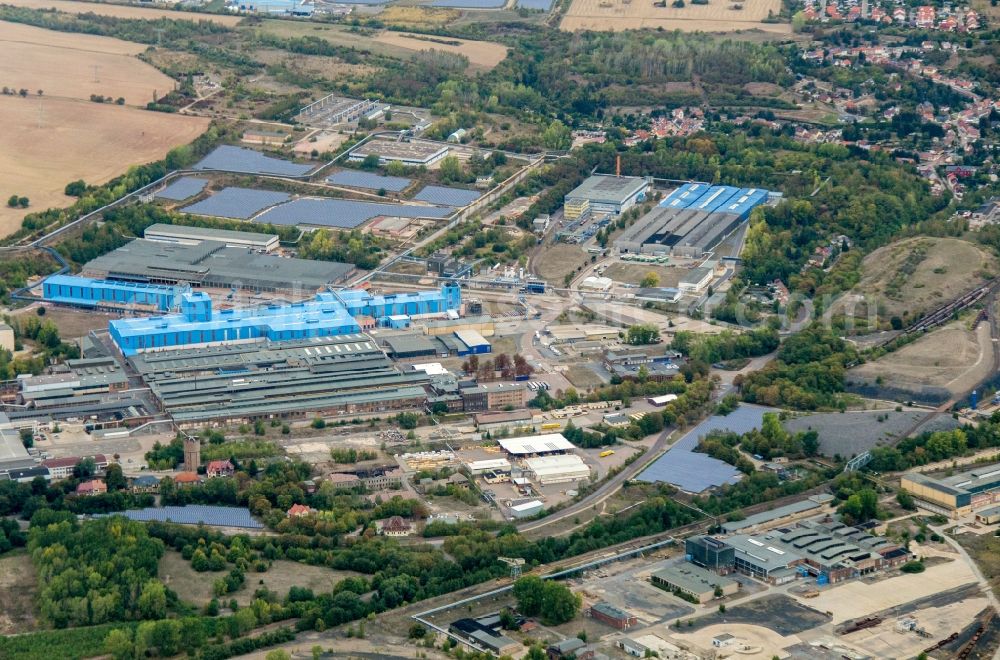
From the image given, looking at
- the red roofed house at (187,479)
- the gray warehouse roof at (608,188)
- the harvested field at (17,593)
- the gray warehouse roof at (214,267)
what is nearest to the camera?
the harvested field at (17,593)

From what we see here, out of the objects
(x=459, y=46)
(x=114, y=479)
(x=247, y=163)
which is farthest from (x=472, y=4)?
(x=114, y=479)

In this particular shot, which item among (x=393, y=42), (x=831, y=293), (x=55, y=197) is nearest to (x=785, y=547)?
(x=831, y=293)

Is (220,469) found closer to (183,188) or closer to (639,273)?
(639,273)

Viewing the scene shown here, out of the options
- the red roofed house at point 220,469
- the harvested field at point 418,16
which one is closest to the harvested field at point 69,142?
the harvested field at point 418,16

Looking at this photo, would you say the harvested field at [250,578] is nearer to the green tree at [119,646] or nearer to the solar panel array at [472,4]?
the green tree at [119,646]

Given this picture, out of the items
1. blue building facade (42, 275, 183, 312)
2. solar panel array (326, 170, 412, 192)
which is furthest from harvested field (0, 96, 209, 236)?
blue building facade (42, 275, 183, 312)

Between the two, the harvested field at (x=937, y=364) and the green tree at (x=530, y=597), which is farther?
the harvested field at (x=937, y=364)

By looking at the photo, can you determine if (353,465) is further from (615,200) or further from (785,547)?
(615,200)

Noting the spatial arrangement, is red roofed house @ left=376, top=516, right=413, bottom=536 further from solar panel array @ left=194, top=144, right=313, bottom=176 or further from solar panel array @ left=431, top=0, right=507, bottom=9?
solar panel array @ left=431, top=0, right=507, bottom=9
